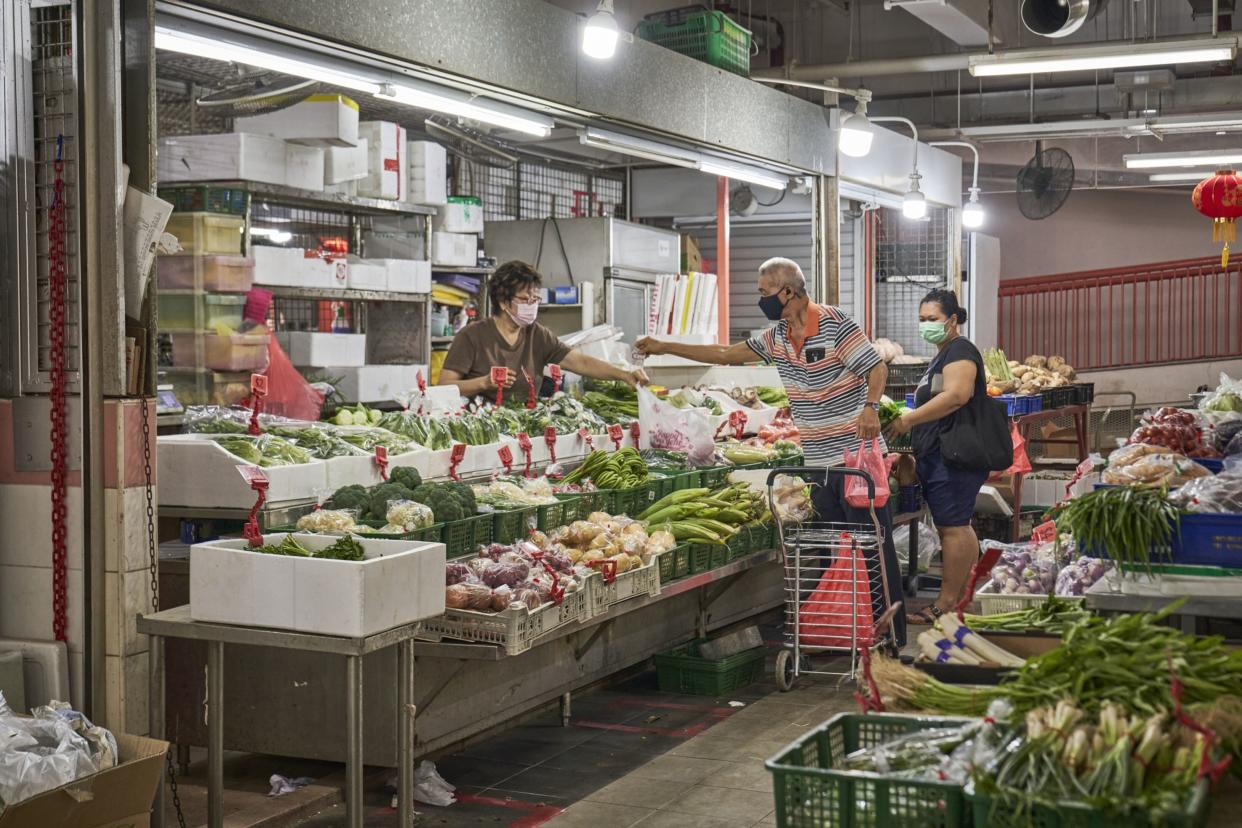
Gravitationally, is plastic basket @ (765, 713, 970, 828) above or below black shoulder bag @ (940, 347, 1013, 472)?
below

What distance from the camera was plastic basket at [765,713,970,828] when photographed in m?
2.69

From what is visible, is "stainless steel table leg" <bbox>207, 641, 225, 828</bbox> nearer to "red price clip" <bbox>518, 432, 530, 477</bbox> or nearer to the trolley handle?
"red price clip" <bbox>518, 432, 530, 477</bbox>

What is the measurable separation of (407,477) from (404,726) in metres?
1.60

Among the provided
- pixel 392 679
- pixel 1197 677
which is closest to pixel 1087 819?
pixel 1197 677

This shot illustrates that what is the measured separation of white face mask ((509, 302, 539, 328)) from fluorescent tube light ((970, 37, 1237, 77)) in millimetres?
3842

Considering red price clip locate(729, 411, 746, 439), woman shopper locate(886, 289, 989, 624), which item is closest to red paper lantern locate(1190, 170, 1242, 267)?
woman shopper locate(886, 289, 989, 624)

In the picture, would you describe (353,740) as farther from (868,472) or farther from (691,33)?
(691,33)

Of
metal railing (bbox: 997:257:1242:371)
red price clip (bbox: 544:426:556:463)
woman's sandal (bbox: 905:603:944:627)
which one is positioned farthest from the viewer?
metal railing (bbox: 997:257:1242:371)

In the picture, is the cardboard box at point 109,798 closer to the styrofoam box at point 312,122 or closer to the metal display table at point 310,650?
the metal display table at point 310,650

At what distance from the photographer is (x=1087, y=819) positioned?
2541 millimetres

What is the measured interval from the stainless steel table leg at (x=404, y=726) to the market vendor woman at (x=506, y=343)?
345 cm

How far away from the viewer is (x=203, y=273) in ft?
25.4

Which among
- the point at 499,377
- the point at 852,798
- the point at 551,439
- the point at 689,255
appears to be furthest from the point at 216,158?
the point at 852,798

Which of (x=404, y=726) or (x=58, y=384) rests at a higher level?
(x=58, y=384)
